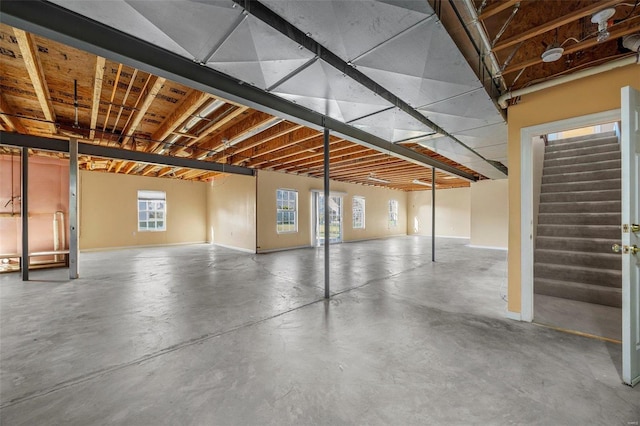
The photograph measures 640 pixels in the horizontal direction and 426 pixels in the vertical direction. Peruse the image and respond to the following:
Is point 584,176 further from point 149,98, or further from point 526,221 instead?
point 149,98

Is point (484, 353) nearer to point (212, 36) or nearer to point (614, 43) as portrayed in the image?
point (614, 43)

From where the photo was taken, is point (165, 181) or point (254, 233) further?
point (165, 181)

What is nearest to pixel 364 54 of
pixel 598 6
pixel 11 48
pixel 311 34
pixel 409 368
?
pixel 311 34

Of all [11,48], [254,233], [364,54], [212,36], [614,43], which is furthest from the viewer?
[254,233]

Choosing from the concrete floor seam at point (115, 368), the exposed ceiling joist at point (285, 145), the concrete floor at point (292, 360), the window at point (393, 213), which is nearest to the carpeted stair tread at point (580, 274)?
the concrete floor at point (292, 360)

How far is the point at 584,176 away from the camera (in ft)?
14.7

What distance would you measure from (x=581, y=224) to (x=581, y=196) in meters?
0.63

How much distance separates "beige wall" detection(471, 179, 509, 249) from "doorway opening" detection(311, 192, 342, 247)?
4639 millimetres

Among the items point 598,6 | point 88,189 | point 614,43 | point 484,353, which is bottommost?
point 484,353

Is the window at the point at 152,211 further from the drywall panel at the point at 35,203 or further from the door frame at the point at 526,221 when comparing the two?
the door frame at the point at 526,221

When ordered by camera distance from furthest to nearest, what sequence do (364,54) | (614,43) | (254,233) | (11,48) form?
(254,233), (11,48), (614,43), (364,54)

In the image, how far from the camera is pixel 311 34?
1556mm

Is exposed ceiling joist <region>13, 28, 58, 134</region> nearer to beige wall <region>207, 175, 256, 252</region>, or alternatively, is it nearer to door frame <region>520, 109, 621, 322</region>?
beige wall <region>207, 175, 256, 252</region>

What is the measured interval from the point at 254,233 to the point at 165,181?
4.38m
